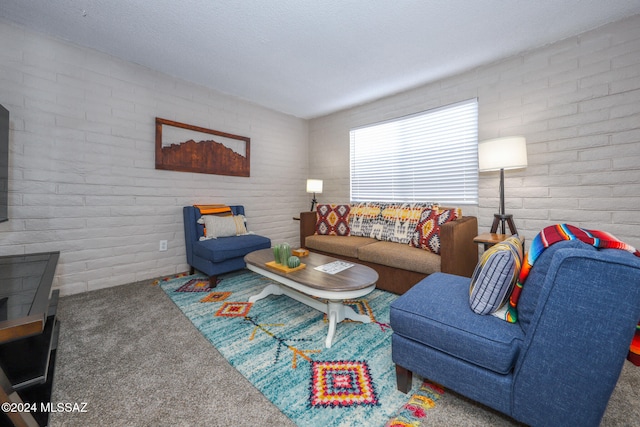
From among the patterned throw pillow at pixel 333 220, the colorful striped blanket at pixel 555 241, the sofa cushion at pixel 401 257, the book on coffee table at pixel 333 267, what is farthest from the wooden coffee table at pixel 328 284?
the patterned throw pillow at pixel 333 220

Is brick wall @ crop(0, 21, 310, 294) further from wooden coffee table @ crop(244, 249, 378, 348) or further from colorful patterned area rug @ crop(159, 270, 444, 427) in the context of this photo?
wooden coffee table @ crop(244, 249, 378, 348)

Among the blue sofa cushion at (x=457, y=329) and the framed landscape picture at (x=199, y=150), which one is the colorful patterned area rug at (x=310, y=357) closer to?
the blue sofa cushion at (x=457, y=329)

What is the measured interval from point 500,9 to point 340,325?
8.92 feet

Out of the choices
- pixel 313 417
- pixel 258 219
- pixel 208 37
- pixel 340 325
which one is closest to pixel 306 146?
pixel 258 219

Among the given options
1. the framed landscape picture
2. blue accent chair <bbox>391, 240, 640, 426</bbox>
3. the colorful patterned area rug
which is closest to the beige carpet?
the colorful patterned area rug

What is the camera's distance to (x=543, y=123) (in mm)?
2461

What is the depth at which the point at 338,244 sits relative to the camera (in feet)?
9.80

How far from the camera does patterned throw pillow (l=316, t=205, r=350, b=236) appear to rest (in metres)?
3.46

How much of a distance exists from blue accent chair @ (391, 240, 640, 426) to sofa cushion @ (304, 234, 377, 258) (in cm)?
167

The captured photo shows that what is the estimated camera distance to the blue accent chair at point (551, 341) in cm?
81

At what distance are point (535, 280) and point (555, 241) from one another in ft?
0.66

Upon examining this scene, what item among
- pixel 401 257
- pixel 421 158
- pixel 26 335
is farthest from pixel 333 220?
pixel 26 335

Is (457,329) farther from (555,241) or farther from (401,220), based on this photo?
(401,220)

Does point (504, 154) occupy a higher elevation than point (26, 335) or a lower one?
higher
